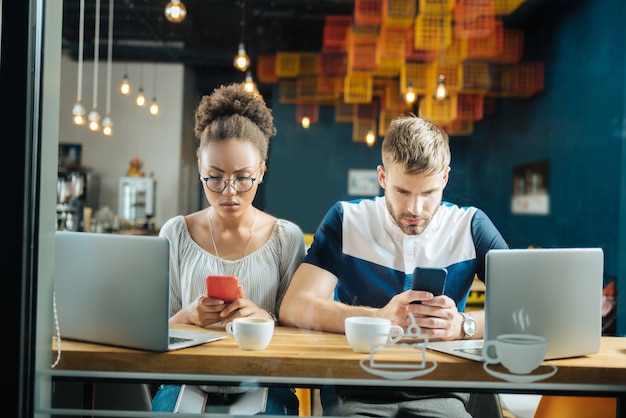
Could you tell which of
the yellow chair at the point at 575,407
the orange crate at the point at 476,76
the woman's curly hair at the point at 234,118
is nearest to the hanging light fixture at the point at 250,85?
the woman's curly hair at the point at 234,118

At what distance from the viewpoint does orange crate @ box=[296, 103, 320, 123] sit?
1612 mm

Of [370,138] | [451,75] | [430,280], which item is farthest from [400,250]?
[451,75]

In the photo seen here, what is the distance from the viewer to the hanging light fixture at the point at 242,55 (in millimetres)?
1633

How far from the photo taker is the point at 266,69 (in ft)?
5.46

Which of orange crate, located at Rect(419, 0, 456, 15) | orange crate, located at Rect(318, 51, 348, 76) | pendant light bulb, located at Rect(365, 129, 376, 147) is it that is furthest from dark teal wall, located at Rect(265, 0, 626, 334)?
orange crate, located at Rect(419, 0, 456, 15)

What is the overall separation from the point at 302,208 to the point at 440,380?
21.8 inches

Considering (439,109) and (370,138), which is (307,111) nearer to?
(370,138)

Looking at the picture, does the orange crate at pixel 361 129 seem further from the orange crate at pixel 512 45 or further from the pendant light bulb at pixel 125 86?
the pendant light bulb at pixel 125 86

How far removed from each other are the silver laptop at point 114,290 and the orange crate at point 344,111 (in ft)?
1.91

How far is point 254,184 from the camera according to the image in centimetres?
158

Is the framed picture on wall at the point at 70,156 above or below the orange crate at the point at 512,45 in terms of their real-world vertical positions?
below

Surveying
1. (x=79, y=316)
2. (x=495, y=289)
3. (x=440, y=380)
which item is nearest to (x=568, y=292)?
(x=495, y=289)

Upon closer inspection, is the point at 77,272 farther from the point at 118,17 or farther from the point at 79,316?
the point at 118,17

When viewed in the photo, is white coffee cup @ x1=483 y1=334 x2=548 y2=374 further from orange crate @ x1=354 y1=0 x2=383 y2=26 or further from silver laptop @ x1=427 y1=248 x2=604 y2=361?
orange crate @ x1=354 y1=0 x2=383 y2=26
